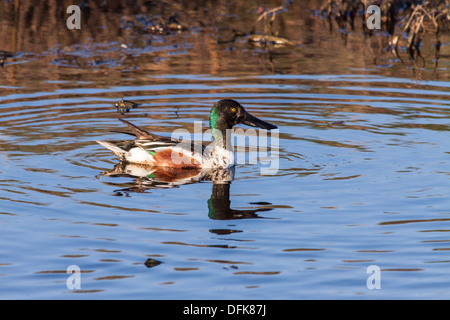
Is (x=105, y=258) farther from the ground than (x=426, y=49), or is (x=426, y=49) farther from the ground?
(x=426, y=49)

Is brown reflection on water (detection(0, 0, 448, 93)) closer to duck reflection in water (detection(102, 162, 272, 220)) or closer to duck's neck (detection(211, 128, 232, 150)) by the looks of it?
duck's neck (detection(211, 128, 232, 150))

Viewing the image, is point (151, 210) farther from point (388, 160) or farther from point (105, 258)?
point (388, 160)

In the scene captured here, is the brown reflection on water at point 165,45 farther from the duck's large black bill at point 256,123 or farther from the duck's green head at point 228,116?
the duck's large black bill at point 256,123

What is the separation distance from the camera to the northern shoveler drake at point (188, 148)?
30.9 feet

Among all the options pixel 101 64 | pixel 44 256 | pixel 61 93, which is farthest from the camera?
pixel 101 64

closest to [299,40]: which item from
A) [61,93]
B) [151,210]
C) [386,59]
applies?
[386,59]

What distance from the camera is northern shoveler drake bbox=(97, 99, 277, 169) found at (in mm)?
9422

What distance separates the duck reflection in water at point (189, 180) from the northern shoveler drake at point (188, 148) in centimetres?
9

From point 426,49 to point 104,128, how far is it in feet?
23.8

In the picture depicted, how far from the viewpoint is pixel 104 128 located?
35.4ft

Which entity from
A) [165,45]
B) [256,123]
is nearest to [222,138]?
[256,123]

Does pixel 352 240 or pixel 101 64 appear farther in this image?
pixel 101 64

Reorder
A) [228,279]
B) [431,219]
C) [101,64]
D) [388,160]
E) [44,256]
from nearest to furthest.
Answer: [228,279]
[44,256]
[431,219]
[388,160]
[101,64]

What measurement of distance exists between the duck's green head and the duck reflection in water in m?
0.63
